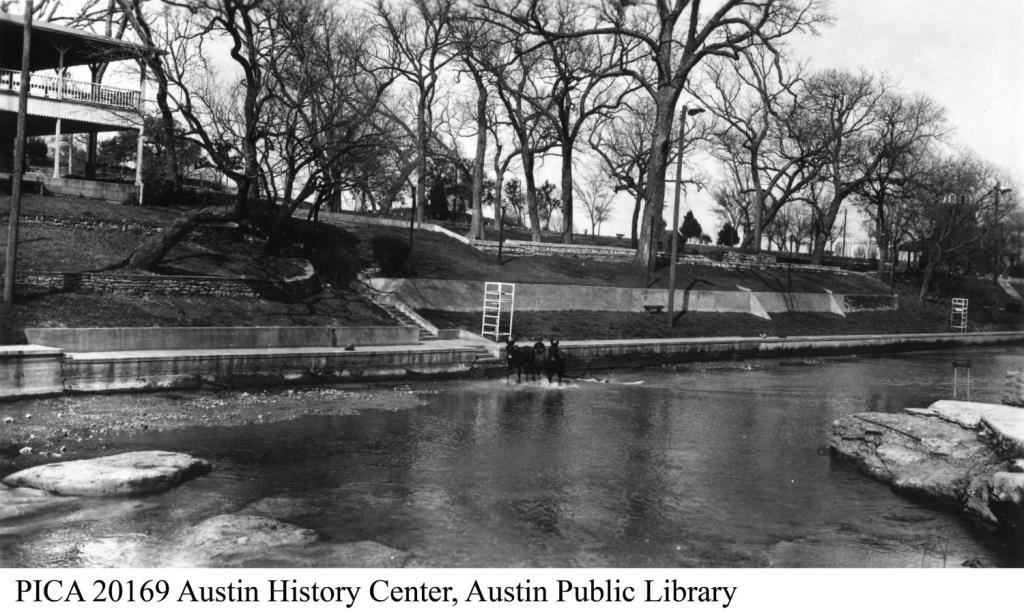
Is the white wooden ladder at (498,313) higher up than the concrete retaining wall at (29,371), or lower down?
higher up

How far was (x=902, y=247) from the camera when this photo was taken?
61.3m

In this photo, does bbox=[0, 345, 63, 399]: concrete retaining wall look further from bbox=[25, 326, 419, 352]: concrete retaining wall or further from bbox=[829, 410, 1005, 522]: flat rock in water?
bbox=[829, 410, 1005, 522]: flat rock in water

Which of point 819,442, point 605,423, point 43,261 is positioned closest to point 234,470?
point 605,423

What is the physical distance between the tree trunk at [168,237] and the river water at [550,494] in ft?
29.9

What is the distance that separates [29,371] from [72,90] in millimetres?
16633

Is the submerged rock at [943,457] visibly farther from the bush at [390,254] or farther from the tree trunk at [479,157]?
the tree trunk at [479,157]

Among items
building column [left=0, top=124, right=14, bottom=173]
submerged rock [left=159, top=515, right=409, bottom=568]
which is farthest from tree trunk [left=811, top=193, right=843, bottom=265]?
submerged rock [left=159, top=515, right=409, bottom=568]

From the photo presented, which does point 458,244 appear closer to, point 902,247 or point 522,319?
point 522,319

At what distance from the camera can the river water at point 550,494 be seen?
781cm

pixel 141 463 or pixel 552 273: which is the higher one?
pixel 552 273

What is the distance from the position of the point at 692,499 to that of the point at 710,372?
606 inches

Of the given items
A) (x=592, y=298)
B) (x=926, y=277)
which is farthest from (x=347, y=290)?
(x=926, y=277)

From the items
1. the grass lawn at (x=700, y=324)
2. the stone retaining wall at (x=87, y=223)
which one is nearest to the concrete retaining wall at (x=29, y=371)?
the stone retaining wall at (x=87, y=223)

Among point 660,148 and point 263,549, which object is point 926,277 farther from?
point 263,549
